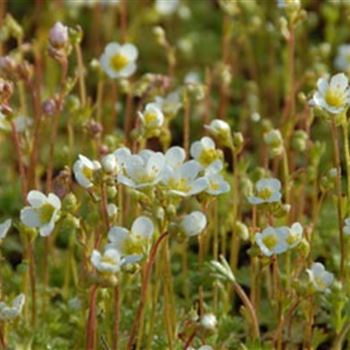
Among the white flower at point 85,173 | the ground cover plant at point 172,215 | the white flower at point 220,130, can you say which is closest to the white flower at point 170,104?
the ground cover plant at point 172,215

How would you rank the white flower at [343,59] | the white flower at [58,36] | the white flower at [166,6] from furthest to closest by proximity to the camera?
the white flower at [166,6] → the white flower at [343,59] → the white flower at [58,36]

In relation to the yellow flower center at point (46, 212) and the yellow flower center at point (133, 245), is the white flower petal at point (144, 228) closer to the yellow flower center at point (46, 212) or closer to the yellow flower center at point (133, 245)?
the yellow flower center at point (133, 245)

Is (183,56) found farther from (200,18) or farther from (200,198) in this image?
(200,198)

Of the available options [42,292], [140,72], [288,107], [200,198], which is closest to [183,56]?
[140,72]

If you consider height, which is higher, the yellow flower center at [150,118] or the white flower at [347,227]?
the yellow flower center at [150,118]

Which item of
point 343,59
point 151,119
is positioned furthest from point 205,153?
point 343,59

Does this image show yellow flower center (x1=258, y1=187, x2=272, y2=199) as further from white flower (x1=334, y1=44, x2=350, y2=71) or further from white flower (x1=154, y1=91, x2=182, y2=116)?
white flower (x1=334, y1=44, x2=350, y2=71)

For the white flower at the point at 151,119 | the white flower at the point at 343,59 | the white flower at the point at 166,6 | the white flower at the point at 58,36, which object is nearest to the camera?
the white flower at the point at 151,119
